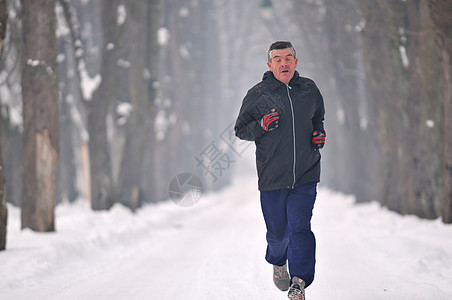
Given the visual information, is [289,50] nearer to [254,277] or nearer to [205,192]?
[254,277]

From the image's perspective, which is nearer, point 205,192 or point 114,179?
point 114,179

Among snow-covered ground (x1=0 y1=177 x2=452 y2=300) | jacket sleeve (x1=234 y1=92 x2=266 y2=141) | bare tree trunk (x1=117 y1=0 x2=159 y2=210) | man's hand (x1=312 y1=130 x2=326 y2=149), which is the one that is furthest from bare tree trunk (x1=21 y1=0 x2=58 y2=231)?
man's hand (x1=312 y1=130 x2=326 y2=149)

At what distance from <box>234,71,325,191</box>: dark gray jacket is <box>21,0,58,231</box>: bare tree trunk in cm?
525

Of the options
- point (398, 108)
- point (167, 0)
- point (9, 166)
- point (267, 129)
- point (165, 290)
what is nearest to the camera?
point (267, 129)

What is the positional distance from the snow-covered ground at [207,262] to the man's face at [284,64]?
2.10 m

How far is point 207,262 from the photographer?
782cm

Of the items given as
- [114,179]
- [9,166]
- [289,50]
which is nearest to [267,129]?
[289,50]

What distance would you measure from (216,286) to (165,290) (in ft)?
1.75

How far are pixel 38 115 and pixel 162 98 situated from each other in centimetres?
1364

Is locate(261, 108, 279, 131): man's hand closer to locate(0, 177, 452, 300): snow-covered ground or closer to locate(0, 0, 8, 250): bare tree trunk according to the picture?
locate(0, 177, 452, 300): snow-covered ground

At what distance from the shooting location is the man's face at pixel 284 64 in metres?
5.07

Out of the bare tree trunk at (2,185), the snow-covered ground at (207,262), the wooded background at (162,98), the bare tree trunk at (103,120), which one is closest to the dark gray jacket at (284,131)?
the snow-covered ground at (207,262)

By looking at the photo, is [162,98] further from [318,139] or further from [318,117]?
[318,139]

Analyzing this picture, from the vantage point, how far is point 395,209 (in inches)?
531
